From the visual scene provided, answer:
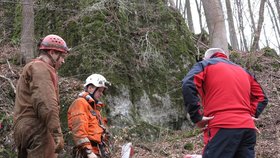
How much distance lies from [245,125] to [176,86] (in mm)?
6257

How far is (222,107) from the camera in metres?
4.35

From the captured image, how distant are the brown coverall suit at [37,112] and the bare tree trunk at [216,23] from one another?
6.28 metres

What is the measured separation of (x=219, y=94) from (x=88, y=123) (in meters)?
2.25

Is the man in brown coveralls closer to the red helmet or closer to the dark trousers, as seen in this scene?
the red helmet

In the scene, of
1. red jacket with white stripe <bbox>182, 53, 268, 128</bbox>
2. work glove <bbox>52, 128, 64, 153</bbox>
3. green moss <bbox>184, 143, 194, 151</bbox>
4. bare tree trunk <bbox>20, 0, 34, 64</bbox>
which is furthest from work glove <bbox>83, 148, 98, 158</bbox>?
bare tree trunk <bbox>20, 0, 34, 64</bbox>

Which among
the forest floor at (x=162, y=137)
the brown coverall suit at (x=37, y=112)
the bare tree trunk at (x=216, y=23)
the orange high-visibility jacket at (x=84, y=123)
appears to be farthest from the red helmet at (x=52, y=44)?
the bare tree trunk at (x=216, y=23)

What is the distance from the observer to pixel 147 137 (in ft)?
30.2

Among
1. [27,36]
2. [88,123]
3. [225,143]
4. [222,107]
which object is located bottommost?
[225,143]

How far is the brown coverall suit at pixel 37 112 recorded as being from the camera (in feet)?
14.3

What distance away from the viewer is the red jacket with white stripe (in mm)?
4340

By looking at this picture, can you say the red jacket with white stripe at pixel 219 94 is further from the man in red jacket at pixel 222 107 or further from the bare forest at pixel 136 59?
the bare forest at pixel 136 59

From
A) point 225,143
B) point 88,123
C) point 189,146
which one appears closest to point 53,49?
point 88,123

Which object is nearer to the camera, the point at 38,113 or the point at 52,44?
the point at 38,113

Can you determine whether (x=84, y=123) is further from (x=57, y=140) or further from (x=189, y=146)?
(x=189, y=146)
